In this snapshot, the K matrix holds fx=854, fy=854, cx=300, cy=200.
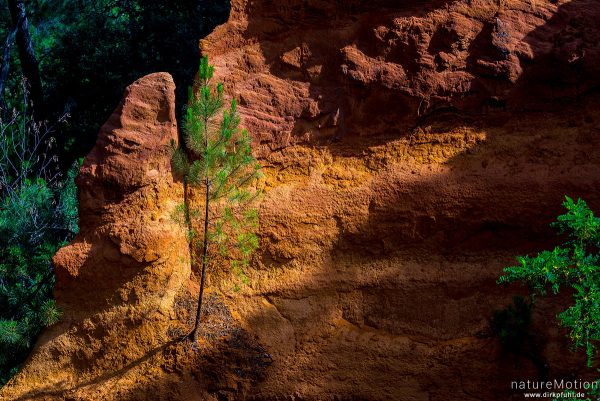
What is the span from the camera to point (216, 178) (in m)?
6.43

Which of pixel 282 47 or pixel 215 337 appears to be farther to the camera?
pixel 282 47

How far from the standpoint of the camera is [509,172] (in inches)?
257

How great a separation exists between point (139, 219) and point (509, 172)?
9.42 feet

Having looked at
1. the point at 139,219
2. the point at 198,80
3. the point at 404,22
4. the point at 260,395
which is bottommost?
the point at 260,395

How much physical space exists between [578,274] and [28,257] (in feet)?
17.4

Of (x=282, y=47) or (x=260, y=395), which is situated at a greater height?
(x=282, y=47)

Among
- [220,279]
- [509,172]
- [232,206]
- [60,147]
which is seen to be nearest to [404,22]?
[509,172]

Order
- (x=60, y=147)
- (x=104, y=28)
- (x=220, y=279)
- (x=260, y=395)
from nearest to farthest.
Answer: (x=260, y=395)
(x=220, y=279)
(x=60, y=147)
(x=104, y=28)

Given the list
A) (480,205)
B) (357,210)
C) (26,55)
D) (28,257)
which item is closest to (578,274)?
(480,205)

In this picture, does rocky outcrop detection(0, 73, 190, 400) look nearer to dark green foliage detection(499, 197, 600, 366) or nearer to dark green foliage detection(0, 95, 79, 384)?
dark green foliage detection(0, 95, 79, 384)

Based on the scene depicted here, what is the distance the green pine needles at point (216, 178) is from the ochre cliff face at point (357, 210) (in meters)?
0.16

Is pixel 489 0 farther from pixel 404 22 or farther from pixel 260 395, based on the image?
pixel 260 395

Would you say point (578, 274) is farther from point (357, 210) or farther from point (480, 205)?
point (357, 210)

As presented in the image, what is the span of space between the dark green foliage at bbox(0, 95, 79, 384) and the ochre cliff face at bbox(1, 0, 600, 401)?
1.14 feet
